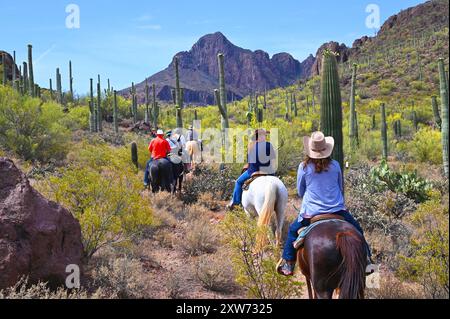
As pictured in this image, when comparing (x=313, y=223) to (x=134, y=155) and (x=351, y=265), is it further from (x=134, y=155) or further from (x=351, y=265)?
(x=134, y=155)

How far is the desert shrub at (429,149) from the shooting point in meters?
19.0

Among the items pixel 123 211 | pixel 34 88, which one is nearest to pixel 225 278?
pixel 123 211

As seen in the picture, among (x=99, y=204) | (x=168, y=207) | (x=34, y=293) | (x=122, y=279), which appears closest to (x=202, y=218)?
(x=168, y=207)

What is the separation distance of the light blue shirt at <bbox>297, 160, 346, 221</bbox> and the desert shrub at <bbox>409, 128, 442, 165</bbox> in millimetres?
16472

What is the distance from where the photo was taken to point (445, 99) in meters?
15.1

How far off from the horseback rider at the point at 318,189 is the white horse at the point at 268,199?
1.97 m

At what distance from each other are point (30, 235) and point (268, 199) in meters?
3.44

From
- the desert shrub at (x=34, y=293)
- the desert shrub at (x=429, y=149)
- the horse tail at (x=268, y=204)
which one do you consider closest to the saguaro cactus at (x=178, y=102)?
the desert shrub at (x=429, y=149)

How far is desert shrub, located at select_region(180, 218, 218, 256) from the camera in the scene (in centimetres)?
731

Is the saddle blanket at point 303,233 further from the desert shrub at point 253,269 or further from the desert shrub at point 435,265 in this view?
the desert shrub at point 435,265

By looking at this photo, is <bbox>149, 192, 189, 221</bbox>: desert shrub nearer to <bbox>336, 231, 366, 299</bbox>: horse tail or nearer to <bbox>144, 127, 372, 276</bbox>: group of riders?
<bbox>144, 127, 372, 276</bbox>: group of riders

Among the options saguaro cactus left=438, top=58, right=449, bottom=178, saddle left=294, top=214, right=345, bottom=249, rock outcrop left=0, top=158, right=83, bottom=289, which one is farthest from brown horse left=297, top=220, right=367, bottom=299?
saguaro cactus left=438, top=58, right=449, bottom=178

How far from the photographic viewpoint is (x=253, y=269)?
16.8 feet
